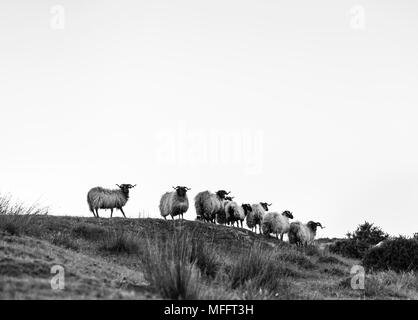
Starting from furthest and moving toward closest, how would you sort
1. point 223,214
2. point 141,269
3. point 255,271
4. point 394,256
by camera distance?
point 223,214 → point 394,256 → point 141,269 → point 255,271

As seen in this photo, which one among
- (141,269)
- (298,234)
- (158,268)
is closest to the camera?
(158,268)

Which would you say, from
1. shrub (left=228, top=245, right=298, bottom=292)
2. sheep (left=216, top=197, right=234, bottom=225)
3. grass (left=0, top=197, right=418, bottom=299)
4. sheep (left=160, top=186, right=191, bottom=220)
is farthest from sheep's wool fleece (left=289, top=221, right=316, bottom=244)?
shrub (left=228, top=245, right=298, bottom=292)

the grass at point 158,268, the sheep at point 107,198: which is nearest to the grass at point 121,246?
the grass at point 158,268

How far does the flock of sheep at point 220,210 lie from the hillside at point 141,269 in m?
5.63

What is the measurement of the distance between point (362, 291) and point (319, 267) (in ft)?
17.0

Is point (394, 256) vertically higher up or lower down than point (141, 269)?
lower down

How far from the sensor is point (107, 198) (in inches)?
906

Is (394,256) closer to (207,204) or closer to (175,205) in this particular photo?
(175,205)

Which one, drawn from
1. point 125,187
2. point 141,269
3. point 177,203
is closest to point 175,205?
point 177,203

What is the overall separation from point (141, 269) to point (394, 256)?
1048cm

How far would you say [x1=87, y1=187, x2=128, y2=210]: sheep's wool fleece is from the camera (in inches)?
892

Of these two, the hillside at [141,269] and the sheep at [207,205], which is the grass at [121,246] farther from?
the sheep at [207,205]
